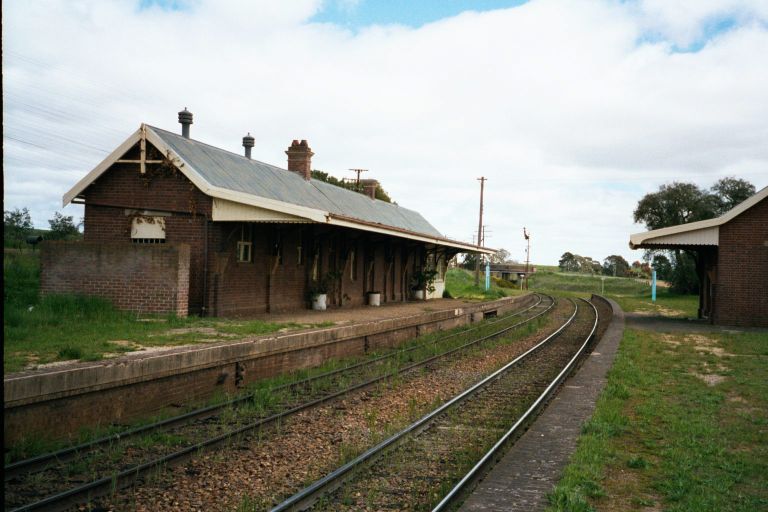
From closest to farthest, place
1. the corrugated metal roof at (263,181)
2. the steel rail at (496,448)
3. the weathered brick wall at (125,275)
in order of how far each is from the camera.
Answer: the steel rail at (496,448), the weathered brick wall at (125,275), the corrugated metal roof at (263,181)

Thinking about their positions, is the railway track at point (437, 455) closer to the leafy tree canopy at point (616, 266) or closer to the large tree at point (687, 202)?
the large tree at point (687, 202)

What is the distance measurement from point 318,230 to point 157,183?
17.3 feet

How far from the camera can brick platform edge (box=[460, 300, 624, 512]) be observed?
564 centimetres

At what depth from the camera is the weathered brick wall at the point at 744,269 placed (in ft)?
70.9

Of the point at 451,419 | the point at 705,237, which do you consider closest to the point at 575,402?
the point at 451,419

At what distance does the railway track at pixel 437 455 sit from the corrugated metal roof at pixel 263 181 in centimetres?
884

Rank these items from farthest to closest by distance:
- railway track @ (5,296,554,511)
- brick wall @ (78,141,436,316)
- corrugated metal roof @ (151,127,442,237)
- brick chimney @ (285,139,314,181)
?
brick chimney @ (285,139,314,181) → corrugated metal roof @ (151,127,442,237) → brick wall @ (78,141,436,316) → railway track @ (5,296,554,511)

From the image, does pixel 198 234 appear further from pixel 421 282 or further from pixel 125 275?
pixel 421 282

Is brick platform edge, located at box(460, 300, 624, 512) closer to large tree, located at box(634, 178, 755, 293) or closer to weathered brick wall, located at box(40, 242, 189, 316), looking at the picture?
weathered brick wall, located at box(40, 242, 189, 316)

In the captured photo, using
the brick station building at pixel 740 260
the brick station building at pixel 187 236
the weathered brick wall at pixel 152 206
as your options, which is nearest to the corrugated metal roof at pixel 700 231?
the brick station building at pixel 740 260

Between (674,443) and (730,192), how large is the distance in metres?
66.4

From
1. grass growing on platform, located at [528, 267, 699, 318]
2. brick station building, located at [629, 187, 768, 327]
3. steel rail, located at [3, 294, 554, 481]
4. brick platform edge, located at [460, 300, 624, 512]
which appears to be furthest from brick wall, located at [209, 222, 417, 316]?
grass growing on platform, located at [528, 267, 699, 318]

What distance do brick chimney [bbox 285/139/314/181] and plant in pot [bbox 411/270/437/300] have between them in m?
7.97

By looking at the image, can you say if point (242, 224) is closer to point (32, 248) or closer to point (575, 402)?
point (575, 402)
